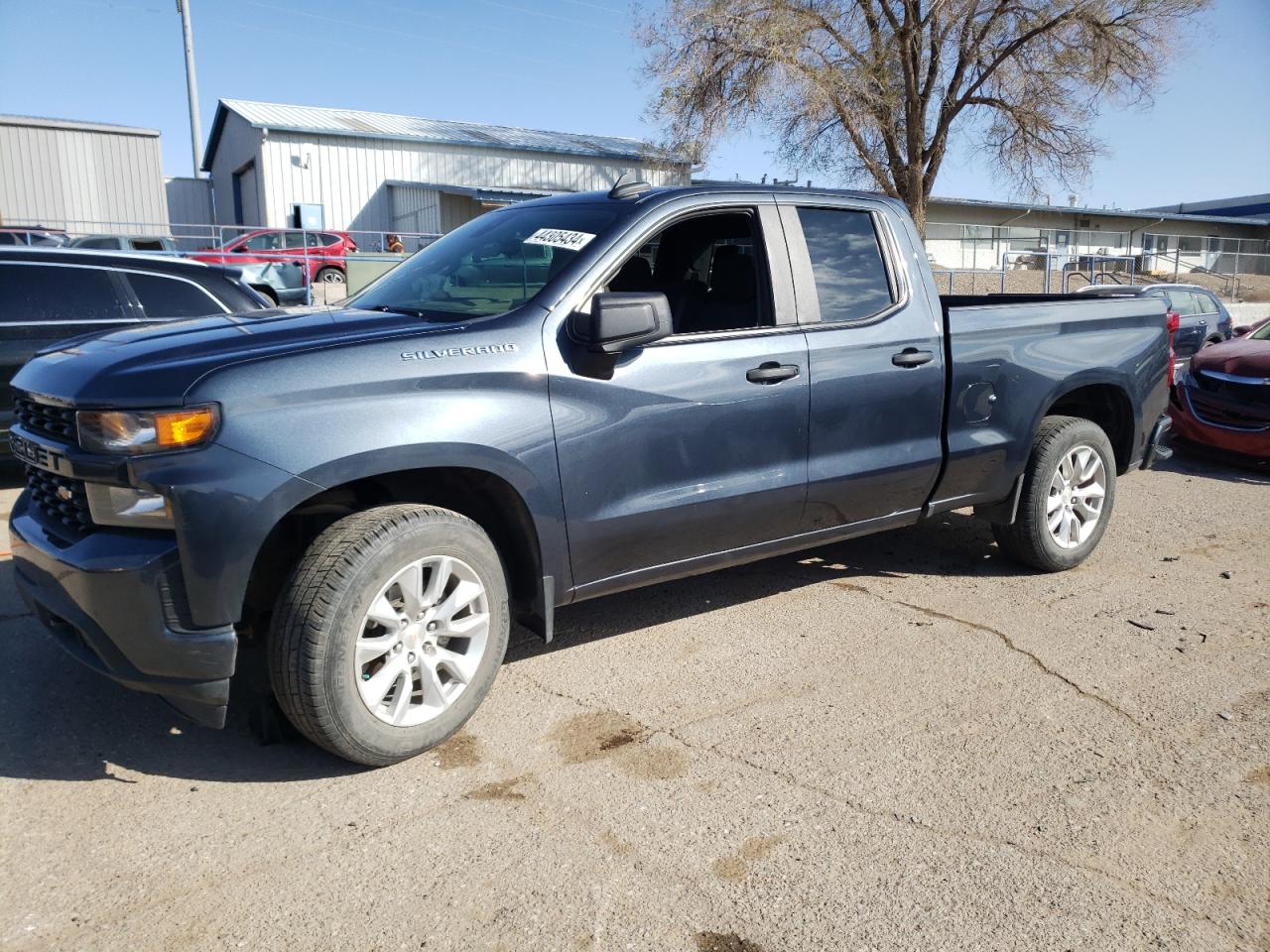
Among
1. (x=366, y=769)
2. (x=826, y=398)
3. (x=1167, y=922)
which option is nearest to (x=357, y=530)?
(x=366, y=769)

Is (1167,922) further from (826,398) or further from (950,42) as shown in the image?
(950,42)

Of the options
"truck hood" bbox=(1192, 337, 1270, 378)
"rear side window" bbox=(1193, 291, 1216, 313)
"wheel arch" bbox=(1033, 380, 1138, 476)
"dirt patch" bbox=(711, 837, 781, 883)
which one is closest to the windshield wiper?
"dirt patch" bbox=(711, 837, 781, 883)

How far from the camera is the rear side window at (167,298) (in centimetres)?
708

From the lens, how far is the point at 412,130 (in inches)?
1399

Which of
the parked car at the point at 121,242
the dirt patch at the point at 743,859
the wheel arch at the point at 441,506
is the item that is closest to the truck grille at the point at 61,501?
the wheel arch at the point at 441,506


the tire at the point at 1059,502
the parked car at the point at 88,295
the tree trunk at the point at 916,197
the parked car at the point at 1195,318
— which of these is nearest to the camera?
the tire at the point at 1059,502

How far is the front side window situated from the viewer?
13.9 feet

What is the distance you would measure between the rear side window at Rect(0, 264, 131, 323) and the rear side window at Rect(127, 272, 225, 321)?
0.14m

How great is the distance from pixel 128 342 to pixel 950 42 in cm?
2626

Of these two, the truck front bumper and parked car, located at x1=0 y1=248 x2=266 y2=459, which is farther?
parked car, located at x1=0 y1=248 x2=266 y2=459

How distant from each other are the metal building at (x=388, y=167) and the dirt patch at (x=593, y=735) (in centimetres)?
2732

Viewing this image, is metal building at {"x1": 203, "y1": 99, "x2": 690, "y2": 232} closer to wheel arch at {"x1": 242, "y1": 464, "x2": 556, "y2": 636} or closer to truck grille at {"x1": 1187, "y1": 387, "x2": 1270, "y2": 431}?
truck grille at {"x1": 1187, "y1": 387, "x2": 1270, "y2": 431}

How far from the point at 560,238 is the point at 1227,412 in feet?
24.4

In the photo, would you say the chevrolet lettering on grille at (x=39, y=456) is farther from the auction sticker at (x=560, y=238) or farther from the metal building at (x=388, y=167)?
the metal building at (x=388, y=167)
